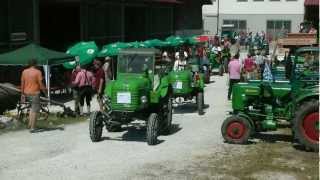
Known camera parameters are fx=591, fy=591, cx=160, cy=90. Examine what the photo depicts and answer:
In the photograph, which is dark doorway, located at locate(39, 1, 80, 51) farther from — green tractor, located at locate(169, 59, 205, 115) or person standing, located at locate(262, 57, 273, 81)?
green tractor, located at locate(169, 59, 205, 115)

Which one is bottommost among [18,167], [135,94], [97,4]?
[18,167]

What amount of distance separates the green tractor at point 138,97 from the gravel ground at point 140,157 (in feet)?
1.22

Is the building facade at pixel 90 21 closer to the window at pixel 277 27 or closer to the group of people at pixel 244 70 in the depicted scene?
the group of people at pixel 244 70

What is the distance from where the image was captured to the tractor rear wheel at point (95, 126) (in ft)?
43.0

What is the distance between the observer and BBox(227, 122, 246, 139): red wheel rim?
13.0 metres

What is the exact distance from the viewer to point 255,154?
1209 centimetres

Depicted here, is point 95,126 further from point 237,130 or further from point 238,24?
point 238,24

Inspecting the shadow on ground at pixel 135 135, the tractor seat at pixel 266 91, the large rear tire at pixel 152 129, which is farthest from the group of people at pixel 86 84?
the tractor seat at pixel 266 91

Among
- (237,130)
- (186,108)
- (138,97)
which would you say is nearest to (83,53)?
(186,108)

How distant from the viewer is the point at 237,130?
1304cm

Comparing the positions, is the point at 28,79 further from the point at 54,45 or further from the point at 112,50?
the point at 54,45

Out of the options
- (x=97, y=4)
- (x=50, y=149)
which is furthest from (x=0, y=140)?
(x=97, y=4)

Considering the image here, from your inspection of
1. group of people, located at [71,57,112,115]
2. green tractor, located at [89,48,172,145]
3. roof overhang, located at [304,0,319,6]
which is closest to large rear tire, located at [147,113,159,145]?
green tractor, located at [89,48,172,145]

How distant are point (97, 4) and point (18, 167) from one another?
62.3ft
